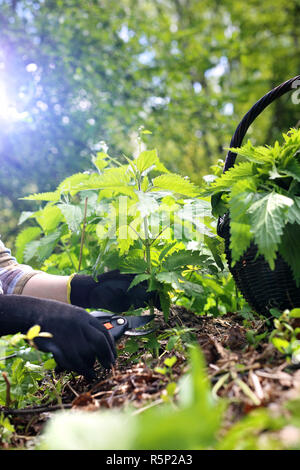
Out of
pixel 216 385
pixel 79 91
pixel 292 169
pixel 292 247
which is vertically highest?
pixel 79 91

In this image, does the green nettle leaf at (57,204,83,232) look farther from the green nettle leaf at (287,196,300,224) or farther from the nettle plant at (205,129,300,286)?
the green nettle leaf at (287,196,300,224)

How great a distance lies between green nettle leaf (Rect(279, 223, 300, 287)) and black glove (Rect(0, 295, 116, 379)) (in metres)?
0.57

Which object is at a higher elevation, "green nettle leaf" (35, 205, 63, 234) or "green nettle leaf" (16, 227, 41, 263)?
"green nettle leaf" (35, 205, 63, 234)

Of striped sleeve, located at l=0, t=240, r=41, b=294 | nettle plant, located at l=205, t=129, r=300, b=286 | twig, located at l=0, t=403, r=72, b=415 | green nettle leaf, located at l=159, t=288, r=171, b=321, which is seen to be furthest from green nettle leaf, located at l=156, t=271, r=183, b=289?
striped sleeve, located at l=0, t=240, r=41, b=294

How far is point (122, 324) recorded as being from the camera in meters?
1.23

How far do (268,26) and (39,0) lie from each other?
21.9 feet

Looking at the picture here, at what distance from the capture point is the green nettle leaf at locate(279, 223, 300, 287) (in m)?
1.03

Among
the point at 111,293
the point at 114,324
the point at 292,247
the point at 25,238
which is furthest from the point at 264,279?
the point at 25,238

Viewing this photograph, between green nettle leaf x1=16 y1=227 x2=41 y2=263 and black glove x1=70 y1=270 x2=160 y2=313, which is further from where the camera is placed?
green nettle leaf x1=16 y1=227 x2=41 y2=263

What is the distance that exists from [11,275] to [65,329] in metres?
0.79

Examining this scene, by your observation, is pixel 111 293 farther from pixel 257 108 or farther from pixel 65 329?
pixel 257 108

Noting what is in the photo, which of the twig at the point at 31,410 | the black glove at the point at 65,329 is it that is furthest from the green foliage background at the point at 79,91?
the twig at the point at 31,410

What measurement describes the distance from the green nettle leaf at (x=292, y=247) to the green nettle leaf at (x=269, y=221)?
0.09 m
